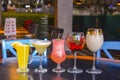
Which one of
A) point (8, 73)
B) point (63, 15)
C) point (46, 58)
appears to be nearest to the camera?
point (8, 73)

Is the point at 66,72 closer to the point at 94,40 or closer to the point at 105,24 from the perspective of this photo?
the point at 94,40

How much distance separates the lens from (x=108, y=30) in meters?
8.18

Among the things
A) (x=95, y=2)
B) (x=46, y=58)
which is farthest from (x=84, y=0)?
(x=46, y=58)

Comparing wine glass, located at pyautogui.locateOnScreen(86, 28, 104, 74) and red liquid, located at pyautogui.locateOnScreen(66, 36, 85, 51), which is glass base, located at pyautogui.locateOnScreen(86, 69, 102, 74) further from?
red liquid, located at pyautogui.locateOnScreen(66, 36, 85, 51)

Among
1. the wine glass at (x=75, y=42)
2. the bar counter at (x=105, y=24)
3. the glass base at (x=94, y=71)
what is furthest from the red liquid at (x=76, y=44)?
the bar counter at (x=105, y=24)

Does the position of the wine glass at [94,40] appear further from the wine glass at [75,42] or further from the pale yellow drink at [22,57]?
the pale yellow drink at [22,57]

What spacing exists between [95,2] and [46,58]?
21.0 feet

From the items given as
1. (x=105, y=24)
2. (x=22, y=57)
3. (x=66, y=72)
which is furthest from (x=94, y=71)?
(x=105, y=24)

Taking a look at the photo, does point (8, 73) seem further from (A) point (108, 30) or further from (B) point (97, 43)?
(A) point (108, 30)

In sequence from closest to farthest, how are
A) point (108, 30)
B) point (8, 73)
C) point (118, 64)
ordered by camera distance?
point (8, 73) < point (118, 64) < point (108, 30)

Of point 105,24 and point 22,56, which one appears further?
point 105,24

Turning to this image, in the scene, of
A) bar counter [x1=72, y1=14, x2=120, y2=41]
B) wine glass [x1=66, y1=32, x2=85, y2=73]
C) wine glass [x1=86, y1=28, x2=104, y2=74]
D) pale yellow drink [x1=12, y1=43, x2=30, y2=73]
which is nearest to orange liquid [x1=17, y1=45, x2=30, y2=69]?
pale yellow drink [x1=12, y1=43, x2=30, y2=73]

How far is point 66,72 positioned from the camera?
186 cm

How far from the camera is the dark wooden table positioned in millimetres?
1729
